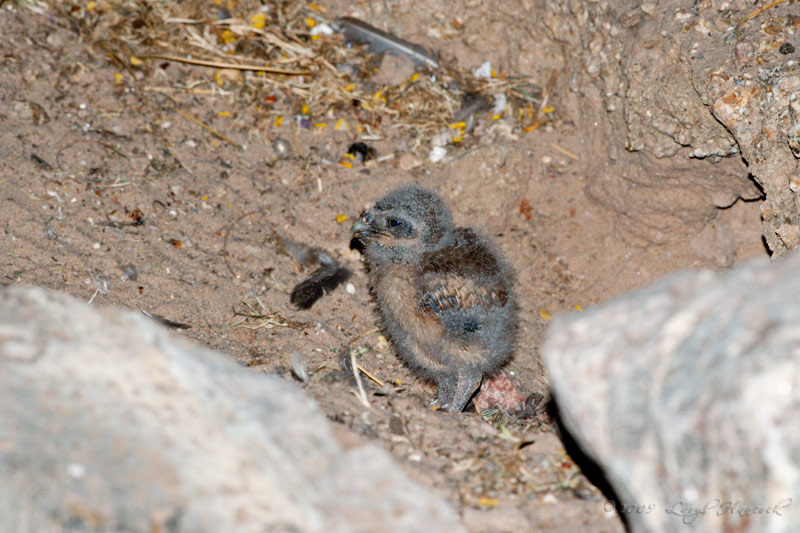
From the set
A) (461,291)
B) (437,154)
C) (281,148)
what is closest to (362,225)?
(461,291)

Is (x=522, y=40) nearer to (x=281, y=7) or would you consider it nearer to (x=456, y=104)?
(x=456, y=104)

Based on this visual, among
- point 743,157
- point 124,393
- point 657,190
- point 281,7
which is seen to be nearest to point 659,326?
point 124,393

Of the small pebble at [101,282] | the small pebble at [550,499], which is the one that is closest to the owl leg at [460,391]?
the small pebble at [550,499]

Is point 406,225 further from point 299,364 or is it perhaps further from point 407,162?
point 407,162

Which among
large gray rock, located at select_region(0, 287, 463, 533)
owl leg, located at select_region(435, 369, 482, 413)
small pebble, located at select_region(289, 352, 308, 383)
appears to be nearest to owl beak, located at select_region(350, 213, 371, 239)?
small pebble, located at select_region(289, 352, 308, 383)

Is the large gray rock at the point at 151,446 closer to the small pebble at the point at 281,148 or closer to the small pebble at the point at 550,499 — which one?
the small pebble at the point at 550,499

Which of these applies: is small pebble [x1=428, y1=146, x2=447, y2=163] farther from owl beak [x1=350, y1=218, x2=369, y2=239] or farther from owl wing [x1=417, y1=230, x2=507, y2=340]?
owl wing [x1=417, y1=230, x2=507, y2=340]

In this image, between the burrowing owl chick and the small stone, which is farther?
the small stone
